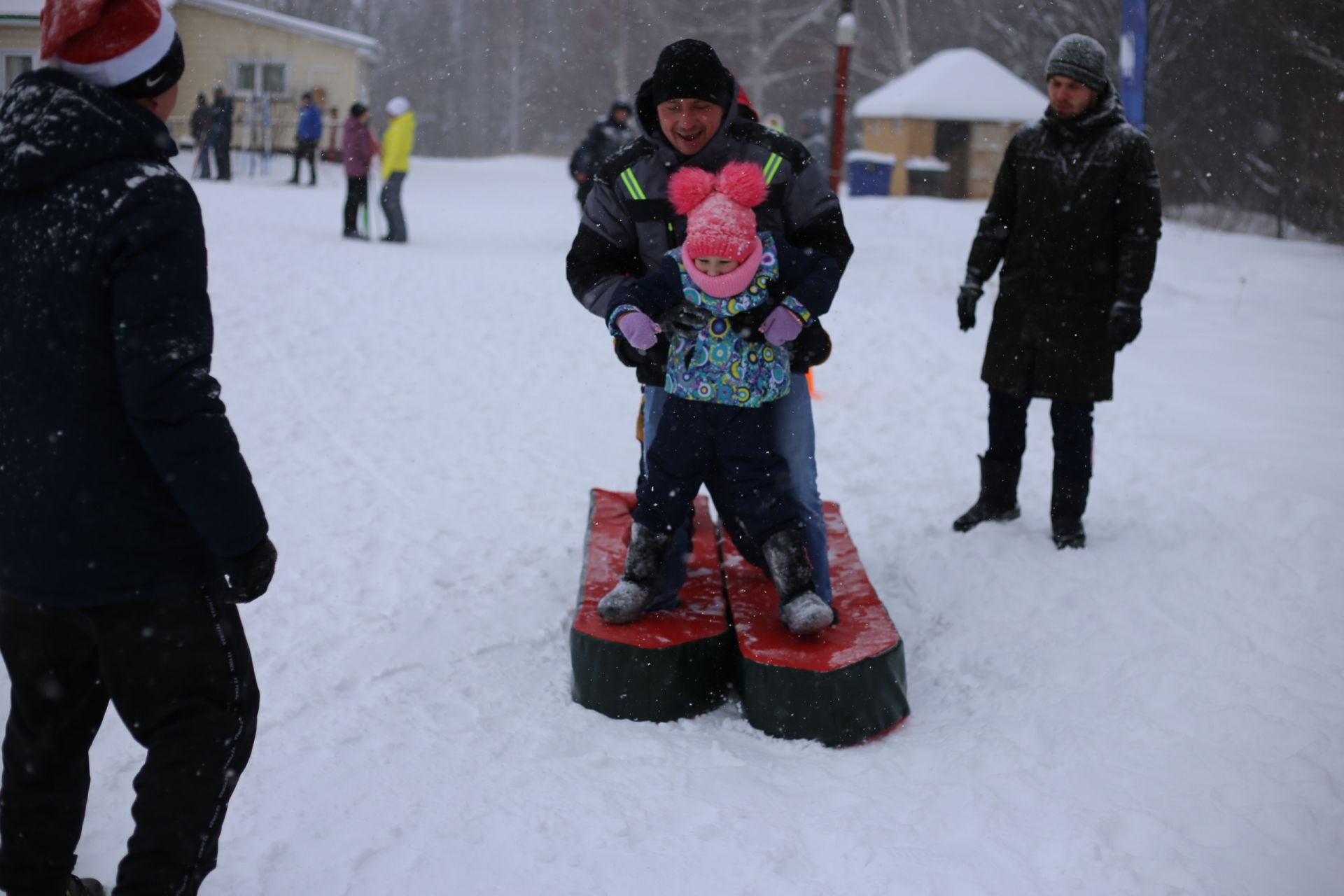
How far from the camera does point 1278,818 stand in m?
2.95

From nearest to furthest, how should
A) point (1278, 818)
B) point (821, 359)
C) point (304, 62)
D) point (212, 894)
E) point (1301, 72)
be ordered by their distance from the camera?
point (212, 894)
point (1278, 818)
point (821, 359)
point (1301, 72)
point (304, 62)

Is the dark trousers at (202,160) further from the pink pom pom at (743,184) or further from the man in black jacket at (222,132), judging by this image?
the pink pom pom at (743,184)

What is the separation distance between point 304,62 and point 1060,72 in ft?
96.5

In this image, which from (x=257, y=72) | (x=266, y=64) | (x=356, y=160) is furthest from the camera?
(x=266, y=64)

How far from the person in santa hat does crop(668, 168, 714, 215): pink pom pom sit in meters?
1.56

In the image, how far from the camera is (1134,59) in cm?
820

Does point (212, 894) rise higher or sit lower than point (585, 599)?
lower

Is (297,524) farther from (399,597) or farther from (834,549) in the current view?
(834,549)

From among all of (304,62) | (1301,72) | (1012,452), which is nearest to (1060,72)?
(1012,452)

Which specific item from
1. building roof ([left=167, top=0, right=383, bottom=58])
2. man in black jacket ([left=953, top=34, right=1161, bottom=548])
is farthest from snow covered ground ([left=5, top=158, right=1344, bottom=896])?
building roof ([left=167, top=0, right=383, bottom=58])

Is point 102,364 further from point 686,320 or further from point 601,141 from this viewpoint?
point 601,141

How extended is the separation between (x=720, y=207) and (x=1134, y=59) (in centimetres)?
611

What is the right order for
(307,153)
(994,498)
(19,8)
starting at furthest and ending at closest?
(307,153), (994,498), (19,8)

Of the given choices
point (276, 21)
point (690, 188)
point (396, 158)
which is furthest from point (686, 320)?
point (276, 21)
